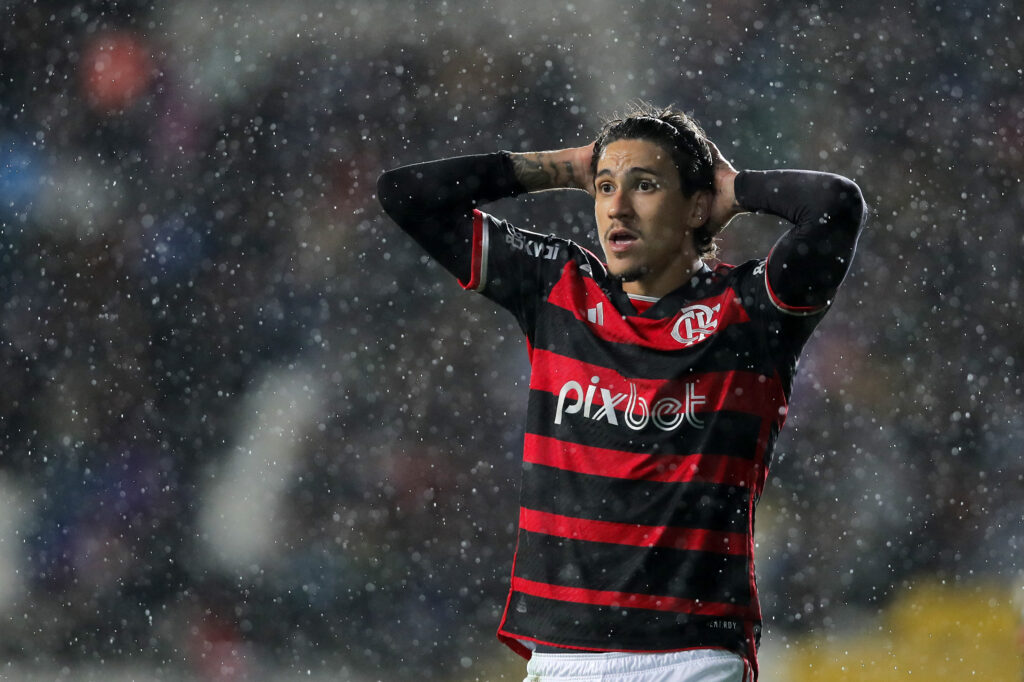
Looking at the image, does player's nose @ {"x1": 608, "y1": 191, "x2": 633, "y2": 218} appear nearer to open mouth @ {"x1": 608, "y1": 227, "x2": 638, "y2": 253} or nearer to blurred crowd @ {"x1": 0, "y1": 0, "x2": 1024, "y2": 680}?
open mouth @ {"x1": 608, "y1": 227, "x2": 638, "y2": 253}

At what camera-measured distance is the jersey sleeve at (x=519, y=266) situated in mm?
2020

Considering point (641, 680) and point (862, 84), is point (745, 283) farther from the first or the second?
point (862, 84)

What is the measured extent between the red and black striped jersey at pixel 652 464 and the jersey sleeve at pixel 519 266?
0.24 feet

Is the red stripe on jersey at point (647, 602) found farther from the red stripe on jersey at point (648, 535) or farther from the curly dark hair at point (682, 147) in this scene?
the curly dark hair at point (682, 147)

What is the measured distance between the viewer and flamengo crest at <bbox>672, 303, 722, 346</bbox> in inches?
73.1

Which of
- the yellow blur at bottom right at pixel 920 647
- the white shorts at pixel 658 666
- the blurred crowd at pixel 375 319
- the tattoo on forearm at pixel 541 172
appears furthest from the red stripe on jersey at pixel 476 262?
the yellow blur at bottom right at pixel 920 647

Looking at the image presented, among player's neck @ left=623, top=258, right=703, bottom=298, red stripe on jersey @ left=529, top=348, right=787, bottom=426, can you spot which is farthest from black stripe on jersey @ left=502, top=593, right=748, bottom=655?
player's neck @ left=623, top=258, right=703, bottom=298

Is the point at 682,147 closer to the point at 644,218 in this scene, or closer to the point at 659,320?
the point at 644,218

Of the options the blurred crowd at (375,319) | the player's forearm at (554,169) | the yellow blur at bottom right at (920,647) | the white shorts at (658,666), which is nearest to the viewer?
the white shorts at (658,666)

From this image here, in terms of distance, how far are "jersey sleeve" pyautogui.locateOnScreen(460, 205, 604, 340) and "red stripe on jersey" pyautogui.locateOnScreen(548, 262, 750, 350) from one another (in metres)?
0.05

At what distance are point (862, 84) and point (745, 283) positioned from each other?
15.7 ft

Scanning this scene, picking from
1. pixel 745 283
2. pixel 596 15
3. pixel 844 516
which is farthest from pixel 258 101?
pixel 745 283

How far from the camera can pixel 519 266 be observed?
79.9 inches

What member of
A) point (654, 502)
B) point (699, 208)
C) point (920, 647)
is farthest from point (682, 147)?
point (920, 647)
